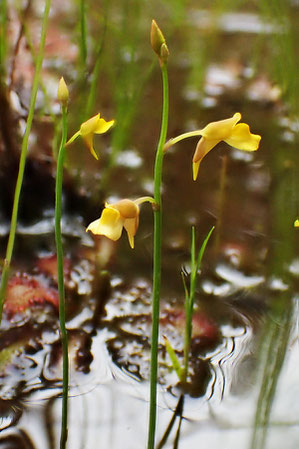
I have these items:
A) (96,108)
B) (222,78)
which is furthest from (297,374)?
(222,78)

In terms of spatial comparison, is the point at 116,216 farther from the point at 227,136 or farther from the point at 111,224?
the point at 227,136

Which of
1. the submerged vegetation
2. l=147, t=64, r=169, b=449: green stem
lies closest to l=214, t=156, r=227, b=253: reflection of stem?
the submerged vegetation

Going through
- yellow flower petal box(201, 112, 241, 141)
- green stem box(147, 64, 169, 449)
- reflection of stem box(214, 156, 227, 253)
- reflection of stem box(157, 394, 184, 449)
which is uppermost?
reflection of stem box(214, 156, 227, 253)

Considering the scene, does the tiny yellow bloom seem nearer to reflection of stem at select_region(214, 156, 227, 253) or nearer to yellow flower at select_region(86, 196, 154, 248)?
yellow flower at select_region(86, 196, 154, 248)

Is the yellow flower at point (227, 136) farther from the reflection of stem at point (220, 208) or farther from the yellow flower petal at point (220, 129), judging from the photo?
the reflection of stem at point (220, 208)

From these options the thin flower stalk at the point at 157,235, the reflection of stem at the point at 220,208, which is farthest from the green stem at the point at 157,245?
the reflection of stem at the point at 220,208

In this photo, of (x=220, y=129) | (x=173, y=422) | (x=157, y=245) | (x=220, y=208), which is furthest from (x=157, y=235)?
(x=220, y=208)

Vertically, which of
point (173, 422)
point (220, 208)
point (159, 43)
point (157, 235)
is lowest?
point (173, 422)
